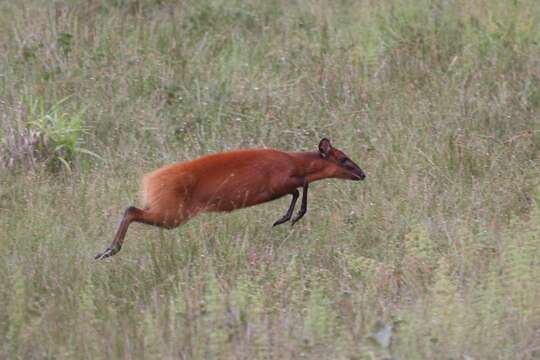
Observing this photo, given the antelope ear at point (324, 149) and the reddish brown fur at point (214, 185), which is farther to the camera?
the antelope ear at point (324, 149)

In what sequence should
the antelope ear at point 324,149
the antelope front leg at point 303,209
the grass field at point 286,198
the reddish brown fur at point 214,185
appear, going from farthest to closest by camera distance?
the antelope ear at point 324,149
the antelope front leg at point 303,209
the reddish brown fur at point 214,185
the grass field at point 286,198

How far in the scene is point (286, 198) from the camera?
811 centimetres

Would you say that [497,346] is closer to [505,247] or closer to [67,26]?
[505,247]

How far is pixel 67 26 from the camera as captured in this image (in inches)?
419

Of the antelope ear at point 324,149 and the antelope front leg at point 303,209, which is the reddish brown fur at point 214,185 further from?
the antelope ear at point 324,149

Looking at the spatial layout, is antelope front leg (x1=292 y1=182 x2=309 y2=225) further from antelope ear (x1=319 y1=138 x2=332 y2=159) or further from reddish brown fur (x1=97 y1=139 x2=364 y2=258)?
antelope ear (x1=319 y1=138 x2=332 y2=159)

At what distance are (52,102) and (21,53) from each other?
0.83 meters

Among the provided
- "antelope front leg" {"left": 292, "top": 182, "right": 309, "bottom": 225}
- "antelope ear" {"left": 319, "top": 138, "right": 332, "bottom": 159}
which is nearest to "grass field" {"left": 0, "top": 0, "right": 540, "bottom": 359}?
"antelope front leg" {"left": 292, "top": 182, "right": 309, "bottom": 225}

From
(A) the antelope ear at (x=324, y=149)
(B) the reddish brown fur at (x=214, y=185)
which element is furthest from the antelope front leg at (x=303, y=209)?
(A) the antelope ear at (x=324, y=149)

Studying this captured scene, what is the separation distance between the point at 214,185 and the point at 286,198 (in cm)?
109

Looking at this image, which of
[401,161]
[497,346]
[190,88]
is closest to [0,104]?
[190,88]

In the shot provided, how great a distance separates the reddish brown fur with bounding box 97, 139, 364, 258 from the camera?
698 cm

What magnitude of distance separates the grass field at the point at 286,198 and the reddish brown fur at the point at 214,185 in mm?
121

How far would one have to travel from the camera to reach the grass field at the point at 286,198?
5551mm
